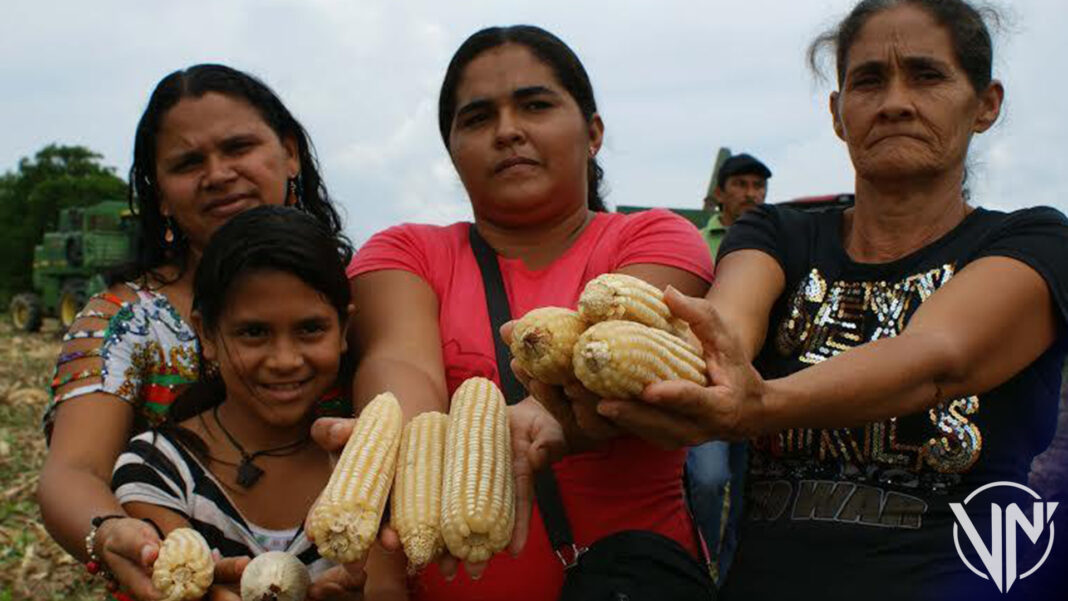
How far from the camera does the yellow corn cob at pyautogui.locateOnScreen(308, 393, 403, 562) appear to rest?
7.18 ft

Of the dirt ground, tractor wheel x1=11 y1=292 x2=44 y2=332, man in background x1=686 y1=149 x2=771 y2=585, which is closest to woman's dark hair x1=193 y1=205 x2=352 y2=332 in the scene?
man in background x1=686 y1=149 x2=771 y2=585

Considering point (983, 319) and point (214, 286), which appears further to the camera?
point (214, 286)

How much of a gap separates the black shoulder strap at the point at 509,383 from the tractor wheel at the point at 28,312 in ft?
100

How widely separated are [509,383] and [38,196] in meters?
59.6

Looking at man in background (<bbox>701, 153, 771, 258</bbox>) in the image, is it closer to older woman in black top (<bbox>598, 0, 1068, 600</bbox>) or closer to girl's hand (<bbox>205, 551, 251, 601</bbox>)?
older woman in black top (<bbox>598, 0, 1068, 600</bbox>)

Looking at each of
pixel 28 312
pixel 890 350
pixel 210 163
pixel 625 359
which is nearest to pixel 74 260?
pixel 28 312

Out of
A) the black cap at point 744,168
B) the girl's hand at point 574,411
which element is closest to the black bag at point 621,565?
the girl's hand at point 574,411

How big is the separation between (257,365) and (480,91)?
3.87ft

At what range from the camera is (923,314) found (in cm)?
239

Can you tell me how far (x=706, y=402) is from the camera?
6.77ft

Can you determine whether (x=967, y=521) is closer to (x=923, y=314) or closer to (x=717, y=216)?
(x=923, y=314)

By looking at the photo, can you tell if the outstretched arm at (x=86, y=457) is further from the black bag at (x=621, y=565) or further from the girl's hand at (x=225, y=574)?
the black bag at (x=621, y=565)

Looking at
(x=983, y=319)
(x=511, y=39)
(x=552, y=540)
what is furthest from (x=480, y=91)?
(x=983, y=319)

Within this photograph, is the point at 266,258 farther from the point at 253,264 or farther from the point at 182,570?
the point at 182,570
